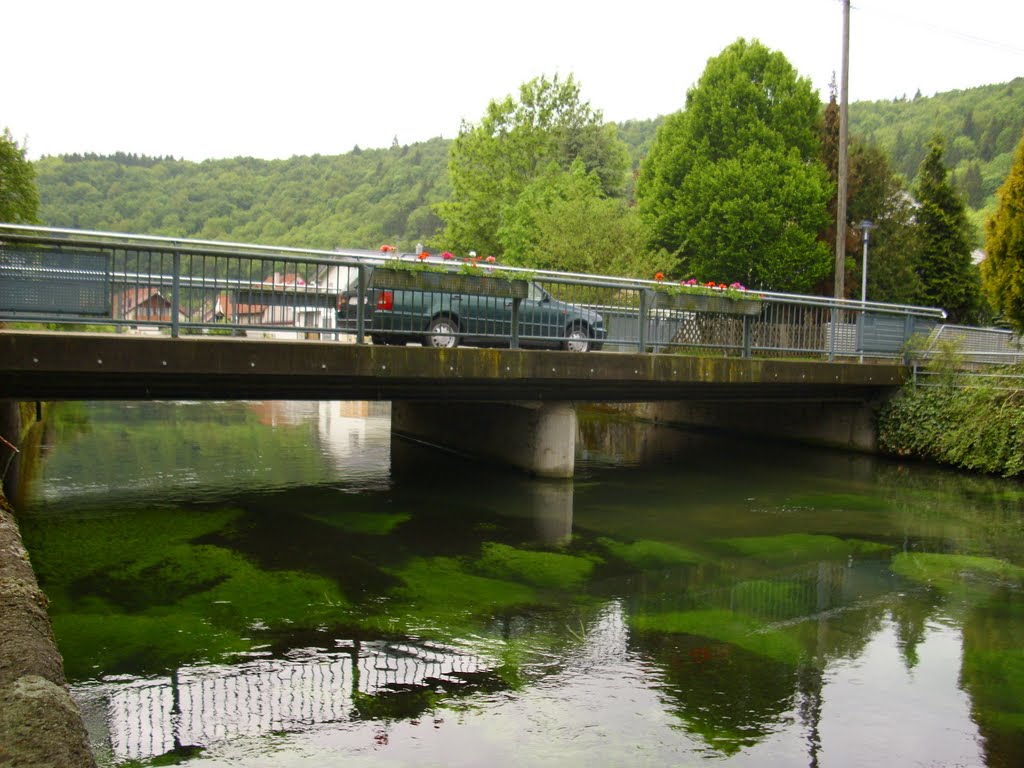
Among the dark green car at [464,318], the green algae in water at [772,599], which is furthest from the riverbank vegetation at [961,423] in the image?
the green algae in water at [772,599]

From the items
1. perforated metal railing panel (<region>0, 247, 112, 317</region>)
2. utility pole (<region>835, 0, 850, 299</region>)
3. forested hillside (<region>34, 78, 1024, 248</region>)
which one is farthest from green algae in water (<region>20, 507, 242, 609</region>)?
forested hillside (<region>34, 78, 1024, 248</region>)

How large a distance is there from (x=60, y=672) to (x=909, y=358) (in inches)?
749

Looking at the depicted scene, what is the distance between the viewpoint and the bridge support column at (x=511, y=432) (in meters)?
15.1

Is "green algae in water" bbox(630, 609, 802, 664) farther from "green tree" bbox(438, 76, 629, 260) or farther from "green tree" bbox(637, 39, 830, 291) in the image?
"green tree" bbox(438, 76, 629, 260)

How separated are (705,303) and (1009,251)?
7419mm

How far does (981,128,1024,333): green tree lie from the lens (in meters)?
17.6

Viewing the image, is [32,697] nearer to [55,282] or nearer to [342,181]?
[55,282]

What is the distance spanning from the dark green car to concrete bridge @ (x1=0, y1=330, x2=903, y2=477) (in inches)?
18.9

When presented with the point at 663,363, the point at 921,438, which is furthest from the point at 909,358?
the point at 663,363

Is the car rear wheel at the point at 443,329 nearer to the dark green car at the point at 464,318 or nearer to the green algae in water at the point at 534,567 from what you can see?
the dark green car at the point at 464,318

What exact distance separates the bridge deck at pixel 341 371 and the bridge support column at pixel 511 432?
52 cm

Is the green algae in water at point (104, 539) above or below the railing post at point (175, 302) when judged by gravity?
below

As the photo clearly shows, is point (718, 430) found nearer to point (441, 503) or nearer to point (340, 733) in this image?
point (441, 503)

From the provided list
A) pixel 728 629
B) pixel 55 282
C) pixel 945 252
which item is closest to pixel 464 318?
pixel 55 282
